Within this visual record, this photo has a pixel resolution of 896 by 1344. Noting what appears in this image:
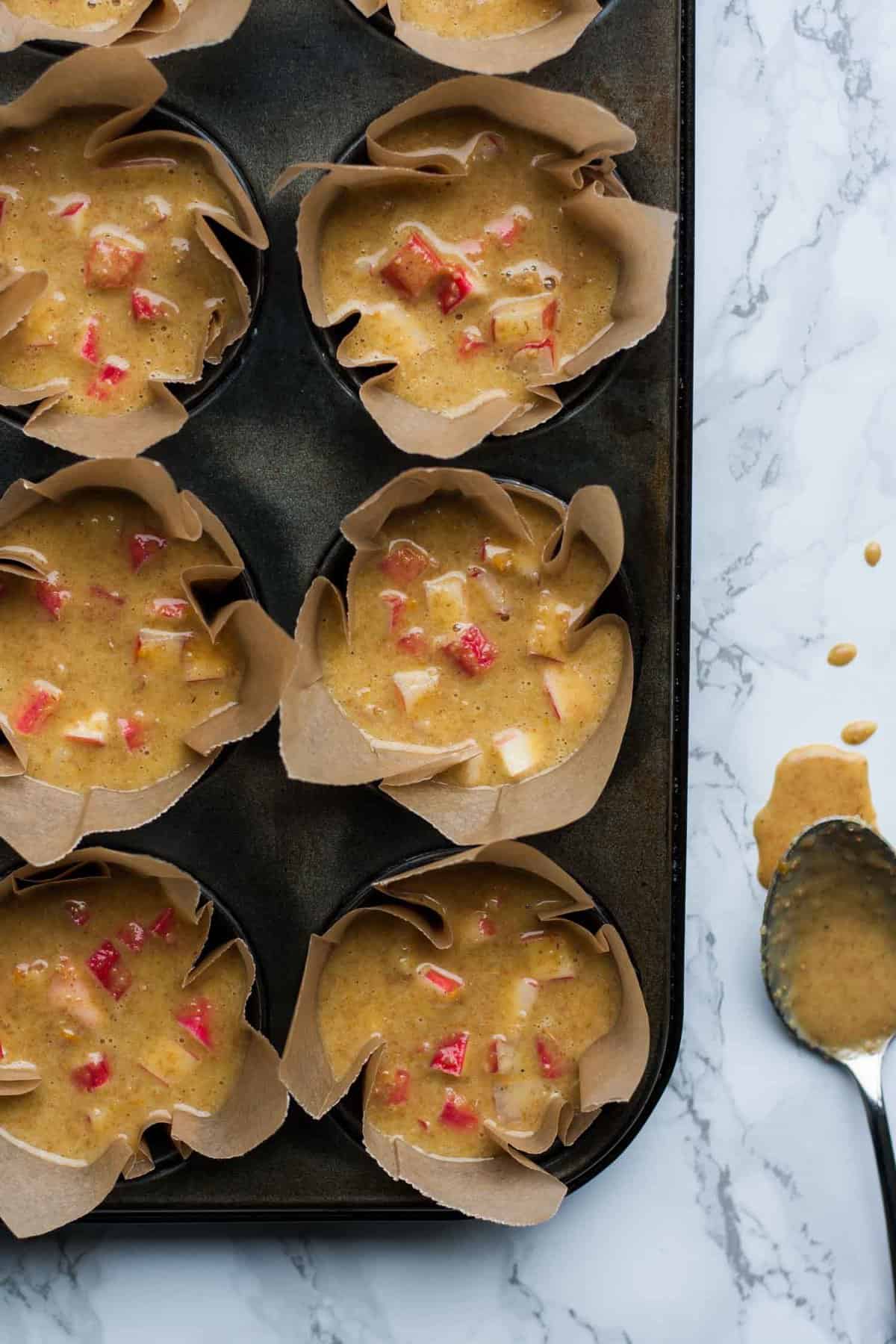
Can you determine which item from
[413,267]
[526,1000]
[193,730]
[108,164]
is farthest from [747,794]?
[108,164]

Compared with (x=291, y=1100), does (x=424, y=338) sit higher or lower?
higher

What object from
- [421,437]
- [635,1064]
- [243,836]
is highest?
[421,437]

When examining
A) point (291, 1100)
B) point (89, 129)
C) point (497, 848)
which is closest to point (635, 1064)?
point (497, 848)

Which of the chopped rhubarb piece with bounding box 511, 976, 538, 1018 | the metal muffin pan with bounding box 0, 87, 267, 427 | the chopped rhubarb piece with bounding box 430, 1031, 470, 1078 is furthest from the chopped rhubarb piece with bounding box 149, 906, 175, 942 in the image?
the metal muffin pan with bounding box 0, 87, 267, 427

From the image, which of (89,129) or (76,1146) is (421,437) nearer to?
(89,129)

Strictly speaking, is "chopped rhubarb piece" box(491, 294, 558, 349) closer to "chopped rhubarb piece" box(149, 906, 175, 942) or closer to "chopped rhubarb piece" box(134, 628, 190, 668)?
"chopped rhubarb piece" box(134, 628, 190, 668)

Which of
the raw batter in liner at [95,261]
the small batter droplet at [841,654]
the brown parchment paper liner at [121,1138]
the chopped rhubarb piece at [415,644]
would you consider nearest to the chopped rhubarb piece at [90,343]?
the raw batter in liner at [95,261]

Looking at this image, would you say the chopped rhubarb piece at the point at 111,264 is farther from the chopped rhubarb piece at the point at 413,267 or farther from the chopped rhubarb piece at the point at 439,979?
the chopped rhubarb piece at the point at 439,979
